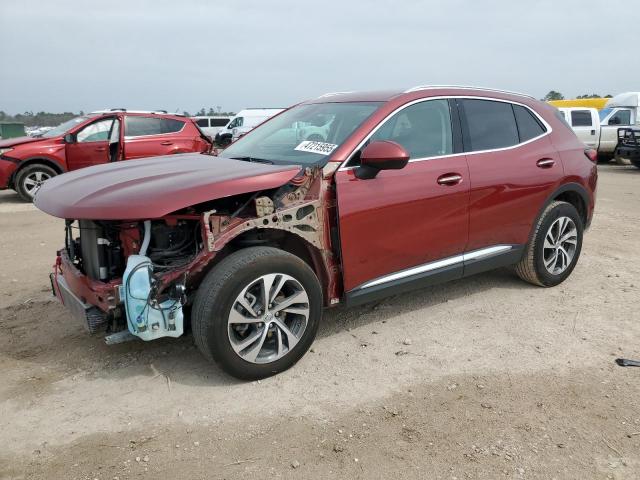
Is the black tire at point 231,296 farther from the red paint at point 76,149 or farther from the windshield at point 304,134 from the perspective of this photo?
the red paint at point 76,149

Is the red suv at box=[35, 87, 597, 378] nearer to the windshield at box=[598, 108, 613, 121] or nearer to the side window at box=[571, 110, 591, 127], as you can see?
the side window at box=[571, 110, 591, 127]

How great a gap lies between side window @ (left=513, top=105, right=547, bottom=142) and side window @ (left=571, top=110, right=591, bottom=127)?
1388 centimetres

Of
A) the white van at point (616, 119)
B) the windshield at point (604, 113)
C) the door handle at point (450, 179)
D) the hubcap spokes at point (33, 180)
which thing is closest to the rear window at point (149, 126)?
the hubcap spokes at point (33, 180)

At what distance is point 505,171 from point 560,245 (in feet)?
3.64

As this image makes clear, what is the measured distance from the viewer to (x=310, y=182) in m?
3.38

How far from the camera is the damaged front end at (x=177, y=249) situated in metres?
3.02

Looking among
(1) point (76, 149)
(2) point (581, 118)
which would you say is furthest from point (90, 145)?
(2) point (581, 118)

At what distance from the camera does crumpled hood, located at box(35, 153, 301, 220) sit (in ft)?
9.50

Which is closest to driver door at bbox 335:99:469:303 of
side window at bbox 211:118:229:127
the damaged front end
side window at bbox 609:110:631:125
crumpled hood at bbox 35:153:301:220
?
the damaged front end

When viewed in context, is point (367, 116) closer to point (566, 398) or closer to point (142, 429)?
point (566, 398)

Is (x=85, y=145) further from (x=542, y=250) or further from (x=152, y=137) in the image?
(x=542, y=250)

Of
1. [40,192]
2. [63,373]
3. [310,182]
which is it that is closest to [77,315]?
[63,373]

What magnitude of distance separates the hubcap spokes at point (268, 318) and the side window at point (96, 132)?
8.35 metres

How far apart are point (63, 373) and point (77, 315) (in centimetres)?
41
